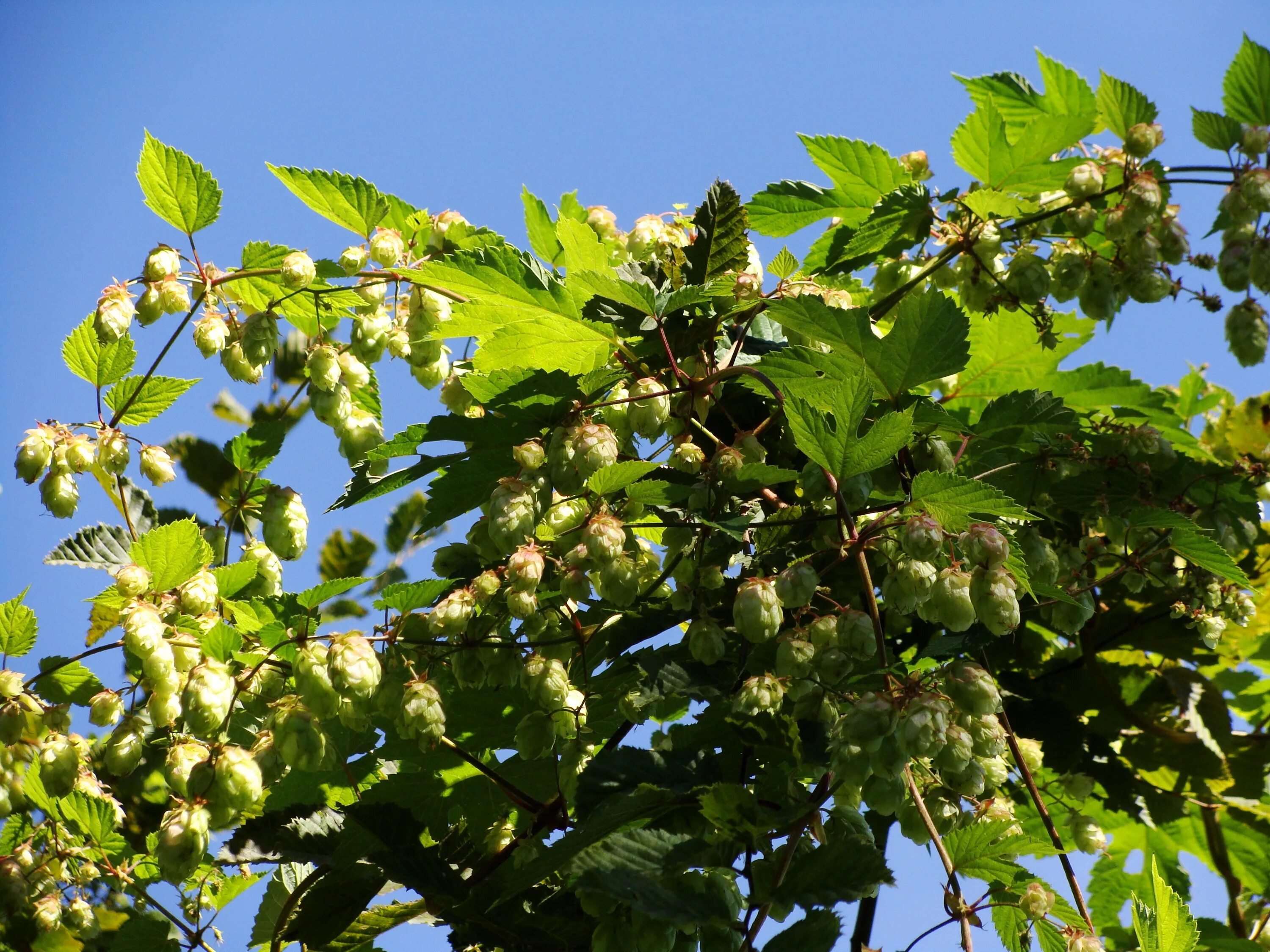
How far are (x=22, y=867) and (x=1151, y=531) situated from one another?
7.58ft

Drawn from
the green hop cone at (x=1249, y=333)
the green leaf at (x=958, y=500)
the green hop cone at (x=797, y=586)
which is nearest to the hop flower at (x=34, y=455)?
the green hop cone at (x=797, y=586)

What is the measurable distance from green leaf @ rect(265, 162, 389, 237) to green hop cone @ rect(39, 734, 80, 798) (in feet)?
3.49

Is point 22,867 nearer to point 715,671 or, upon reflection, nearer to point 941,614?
point 715,671

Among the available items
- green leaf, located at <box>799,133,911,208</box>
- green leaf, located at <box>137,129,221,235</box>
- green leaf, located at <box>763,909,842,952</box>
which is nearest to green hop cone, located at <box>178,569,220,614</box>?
green leaf, located at <box>137,129,221,235</box>

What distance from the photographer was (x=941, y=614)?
129 centimetres

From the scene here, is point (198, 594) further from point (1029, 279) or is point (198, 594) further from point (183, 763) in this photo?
point (1029, 279)

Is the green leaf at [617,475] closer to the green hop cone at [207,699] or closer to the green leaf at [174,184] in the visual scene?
the green hop cone at [207,699]

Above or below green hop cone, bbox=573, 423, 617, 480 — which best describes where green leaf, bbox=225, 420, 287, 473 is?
above

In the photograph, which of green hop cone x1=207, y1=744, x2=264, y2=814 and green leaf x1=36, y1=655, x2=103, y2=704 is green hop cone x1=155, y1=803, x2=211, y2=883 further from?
green leaf x1=36, y1=655, x2=103, y2=704

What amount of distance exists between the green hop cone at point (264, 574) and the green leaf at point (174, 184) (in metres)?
0.66

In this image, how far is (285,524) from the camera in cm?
210

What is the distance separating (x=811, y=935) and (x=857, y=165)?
136 centimetres

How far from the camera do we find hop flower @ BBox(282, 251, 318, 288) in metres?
1.86

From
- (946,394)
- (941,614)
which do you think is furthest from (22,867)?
(946,394)
